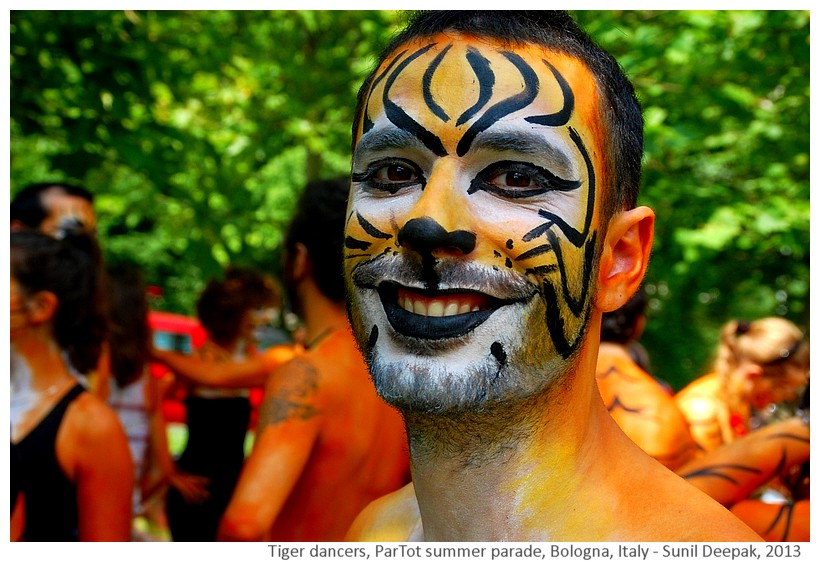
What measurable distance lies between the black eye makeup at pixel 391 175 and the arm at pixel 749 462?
5.47 feet

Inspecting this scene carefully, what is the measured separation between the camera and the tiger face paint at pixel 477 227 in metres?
1.66

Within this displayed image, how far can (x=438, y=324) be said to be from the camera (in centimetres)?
169

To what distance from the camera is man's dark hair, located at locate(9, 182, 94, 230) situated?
14.4 feet

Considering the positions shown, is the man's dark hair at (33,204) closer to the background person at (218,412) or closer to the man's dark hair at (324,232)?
the background person at (218,412)

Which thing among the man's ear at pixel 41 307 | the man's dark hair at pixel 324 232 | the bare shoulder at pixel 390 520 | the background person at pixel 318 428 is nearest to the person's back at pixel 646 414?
the background person at pixel 318 428

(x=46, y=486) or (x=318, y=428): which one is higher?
(x=318, y=428)

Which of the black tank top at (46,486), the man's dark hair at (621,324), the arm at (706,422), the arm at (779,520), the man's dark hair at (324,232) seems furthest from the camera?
the arm at (706,422)

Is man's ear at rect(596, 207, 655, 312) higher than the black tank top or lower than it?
higher

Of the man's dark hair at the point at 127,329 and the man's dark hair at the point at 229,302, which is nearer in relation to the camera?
the man's dark hair at the point at 127,329

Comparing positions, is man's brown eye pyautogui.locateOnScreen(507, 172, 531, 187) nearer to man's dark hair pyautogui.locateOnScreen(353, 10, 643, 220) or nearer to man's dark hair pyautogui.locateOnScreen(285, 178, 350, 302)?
man's dark hair pyautogui.locateOnScreen(353, 10, 643, 220)

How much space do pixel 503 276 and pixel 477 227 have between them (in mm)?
102

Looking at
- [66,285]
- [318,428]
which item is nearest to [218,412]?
[66,285]

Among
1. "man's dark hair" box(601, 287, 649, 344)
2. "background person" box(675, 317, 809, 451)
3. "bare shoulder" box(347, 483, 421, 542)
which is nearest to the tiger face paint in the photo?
"bare shoulder" box(347, 483, 421, 542)

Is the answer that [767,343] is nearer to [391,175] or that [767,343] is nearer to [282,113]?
[391,175]
